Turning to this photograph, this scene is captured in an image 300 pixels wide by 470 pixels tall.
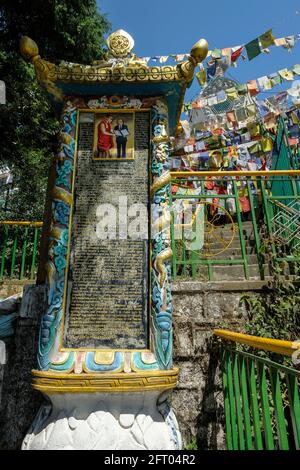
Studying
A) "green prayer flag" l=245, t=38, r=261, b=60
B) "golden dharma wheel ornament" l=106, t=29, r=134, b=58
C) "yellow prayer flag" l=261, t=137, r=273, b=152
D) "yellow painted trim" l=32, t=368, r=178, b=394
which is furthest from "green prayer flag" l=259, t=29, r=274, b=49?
"yellow painted trim" l=32, t=368, r=178, b=394

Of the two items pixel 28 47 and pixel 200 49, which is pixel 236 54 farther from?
pixel 28 47

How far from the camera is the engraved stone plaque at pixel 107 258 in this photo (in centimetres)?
268

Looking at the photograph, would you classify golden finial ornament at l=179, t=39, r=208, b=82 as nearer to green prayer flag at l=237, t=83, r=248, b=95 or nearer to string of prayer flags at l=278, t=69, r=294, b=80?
green prayer flag at l=237, t=83, r=248, b=95

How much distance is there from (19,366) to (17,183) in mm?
6529

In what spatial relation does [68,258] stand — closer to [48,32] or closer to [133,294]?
[133,294]

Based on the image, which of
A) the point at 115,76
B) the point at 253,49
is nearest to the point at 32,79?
the point at 115,76

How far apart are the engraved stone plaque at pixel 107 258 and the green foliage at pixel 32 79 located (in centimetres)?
537

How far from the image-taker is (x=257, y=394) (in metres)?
2.35

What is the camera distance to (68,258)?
2879mm

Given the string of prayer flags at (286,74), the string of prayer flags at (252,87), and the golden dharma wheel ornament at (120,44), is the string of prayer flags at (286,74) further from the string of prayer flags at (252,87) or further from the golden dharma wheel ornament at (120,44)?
the golden dharma wheel ornament at (120,44)

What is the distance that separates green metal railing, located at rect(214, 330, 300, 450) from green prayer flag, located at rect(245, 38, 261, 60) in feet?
28.3

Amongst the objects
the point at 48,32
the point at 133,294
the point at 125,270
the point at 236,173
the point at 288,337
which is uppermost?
the point at 48,32

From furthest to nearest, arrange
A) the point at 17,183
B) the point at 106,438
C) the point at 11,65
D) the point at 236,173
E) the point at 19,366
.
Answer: the point at 17,183 → the point at 11,65 → the point at 236,173 → the point at 19,366 → the point at 106,438

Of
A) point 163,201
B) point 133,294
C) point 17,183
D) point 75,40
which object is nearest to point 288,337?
point 133,294
